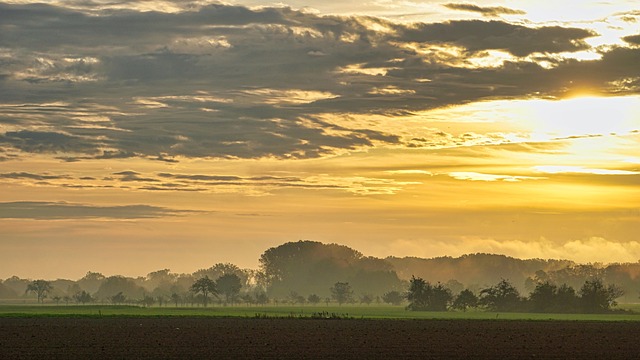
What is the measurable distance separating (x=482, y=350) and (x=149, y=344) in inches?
856

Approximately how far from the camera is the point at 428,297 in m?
166

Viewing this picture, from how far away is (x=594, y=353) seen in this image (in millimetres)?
62094

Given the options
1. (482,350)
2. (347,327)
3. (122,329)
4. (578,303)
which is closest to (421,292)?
(578,303)

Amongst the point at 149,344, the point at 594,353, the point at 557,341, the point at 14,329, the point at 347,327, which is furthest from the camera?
the point at 347,327

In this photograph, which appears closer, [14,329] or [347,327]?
[14,329]

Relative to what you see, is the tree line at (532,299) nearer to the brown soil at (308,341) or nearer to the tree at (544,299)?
the tree at (544,299)

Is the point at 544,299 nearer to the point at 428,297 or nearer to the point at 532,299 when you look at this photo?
the point at 532,299

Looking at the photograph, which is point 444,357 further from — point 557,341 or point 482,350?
point 557,341

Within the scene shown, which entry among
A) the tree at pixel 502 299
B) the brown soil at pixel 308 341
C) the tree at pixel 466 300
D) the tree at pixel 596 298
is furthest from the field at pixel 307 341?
the tree at pixel 466 300

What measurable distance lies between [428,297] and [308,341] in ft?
319

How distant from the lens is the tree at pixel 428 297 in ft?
544

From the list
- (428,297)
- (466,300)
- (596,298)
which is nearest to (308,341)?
(466,300)

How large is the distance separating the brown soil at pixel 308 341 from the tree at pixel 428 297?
6861 centimetres

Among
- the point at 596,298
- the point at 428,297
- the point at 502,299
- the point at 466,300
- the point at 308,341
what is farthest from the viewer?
the point at 428,297
